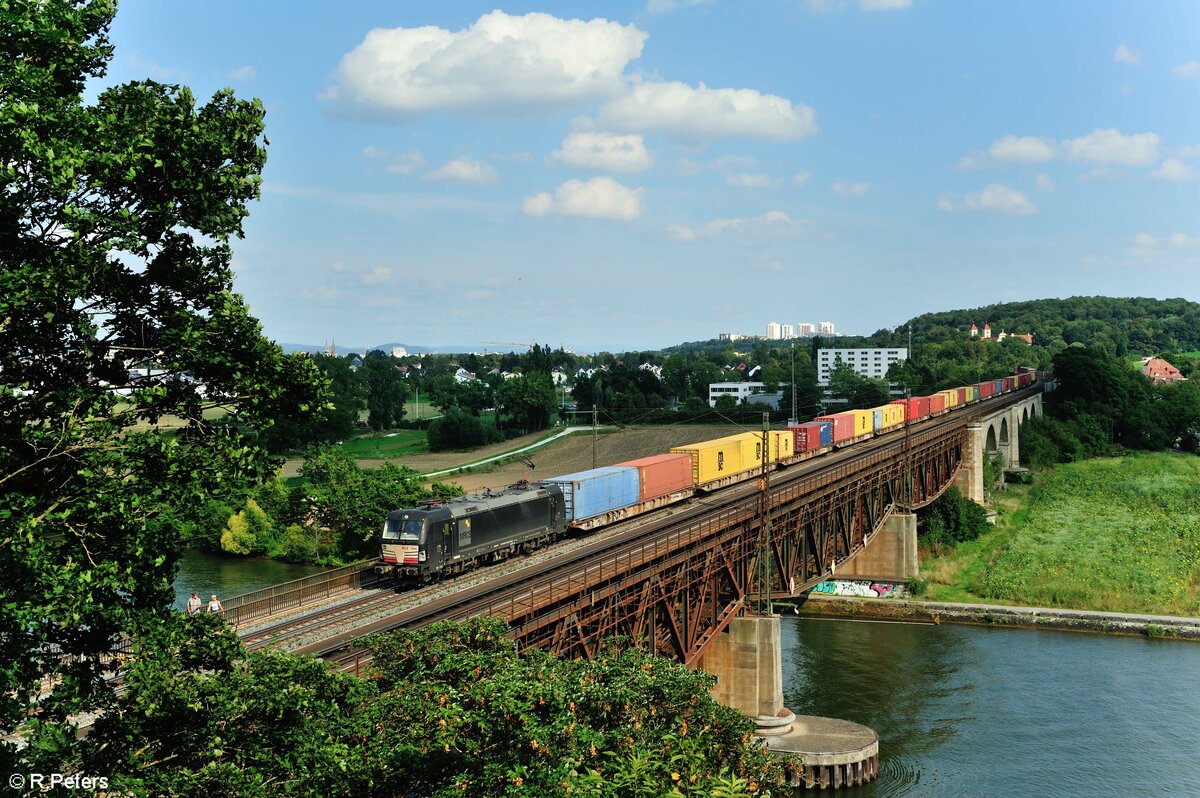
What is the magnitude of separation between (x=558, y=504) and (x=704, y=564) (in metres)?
9.02

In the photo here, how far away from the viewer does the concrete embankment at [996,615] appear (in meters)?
61.3

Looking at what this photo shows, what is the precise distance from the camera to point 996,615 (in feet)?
214

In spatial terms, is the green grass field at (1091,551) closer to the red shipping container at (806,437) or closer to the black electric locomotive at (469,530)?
the red shipping container at (806,437)

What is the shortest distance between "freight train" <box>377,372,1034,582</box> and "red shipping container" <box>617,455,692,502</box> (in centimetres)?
6

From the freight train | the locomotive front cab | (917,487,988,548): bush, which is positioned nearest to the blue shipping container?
the freight train

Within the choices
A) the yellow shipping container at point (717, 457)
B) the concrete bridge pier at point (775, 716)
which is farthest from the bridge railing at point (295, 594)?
the yellow shipping container at point (717, 457)

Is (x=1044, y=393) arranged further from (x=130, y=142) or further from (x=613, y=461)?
(x=130, y=142)

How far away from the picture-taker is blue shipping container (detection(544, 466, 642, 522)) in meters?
48.3

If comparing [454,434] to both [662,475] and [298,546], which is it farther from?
[662,475]

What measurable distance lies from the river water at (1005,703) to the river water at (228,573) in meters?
37.0

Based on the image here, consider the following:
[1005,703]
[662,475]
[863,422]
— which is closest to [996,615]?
[1005,703]

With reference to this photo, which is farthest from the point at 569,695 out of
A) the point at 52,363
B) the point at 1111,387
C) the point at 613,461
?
the point at 1111,387

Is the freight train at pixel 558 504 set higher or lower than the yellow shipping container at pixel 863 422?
lower

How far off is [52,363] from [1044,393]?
15626 cm
